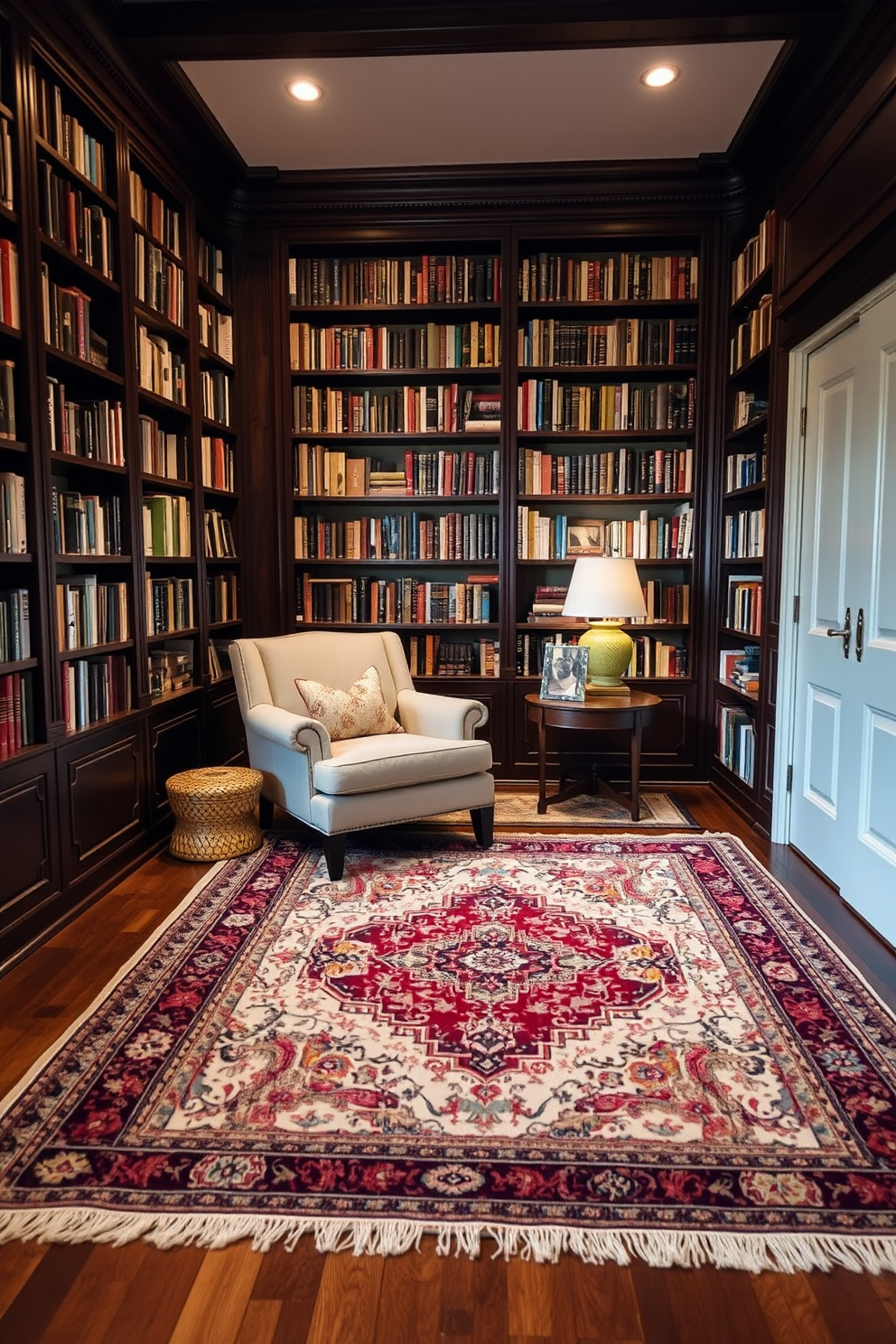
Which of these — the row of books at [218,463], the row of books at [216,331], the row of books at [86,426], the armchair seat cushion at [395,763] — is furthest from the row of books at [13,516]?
the row of books at [216,331]

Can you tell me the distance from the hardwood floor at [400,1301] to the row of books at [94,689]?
184 cm

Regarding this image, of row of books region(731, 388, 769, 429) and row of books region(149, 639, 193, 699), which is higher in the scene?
row of books region(731, 388, 769, 429)

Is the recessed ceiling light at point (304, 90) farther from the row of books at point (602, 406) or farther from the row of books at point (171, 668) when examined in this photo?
the row of books at point (171, 668)

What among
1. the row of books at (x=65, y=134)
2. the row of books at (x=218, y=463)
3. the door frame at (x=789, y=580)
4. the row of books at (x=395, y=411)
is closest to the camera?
the row of books at (x=65, y=134)

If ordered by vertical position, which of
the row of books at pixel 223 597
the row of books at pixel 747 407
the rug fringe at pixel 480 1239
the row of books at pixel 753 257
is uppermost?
the row of books at pixel 753 257

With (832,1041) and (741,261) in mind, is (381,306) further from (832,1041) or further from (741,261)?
(832,1041)

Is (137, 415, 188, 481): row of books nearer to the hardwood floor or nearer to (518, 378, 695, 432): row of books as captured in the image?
(518, 378, 695, 432): row of books

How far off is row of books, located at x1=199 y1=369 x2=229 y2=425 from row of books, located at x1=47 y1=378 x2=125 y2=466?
0.93 meters

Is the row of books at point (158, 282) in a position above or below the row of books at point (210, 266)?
below

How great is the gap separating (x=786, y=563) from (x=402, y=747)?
172cm

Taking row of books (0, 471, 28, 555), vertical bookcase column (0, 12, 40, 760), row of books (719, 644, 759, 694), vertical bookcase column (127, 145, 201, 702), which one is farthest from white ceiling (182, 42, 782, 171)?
row of books (719, 644, 759, 694)

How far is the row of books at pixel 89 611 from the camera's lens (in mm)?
2965

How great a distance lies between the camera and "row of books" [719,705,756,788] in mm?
4020

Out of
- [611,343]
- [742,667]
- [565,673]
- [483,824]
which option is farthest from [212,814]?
[611,343]
